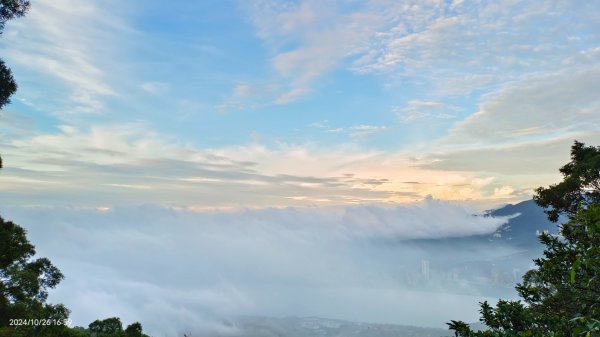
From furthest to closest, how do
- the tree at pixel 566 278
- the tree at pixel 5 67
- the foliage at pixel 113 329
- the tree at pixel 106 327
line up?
the tree at pixel 106 327 < the foliage at pixel 113 329 < the tree at pixel 5 67 < the tree at pixel 566 278

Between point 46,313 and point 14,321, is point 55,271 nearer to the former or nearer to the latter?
point 46,313

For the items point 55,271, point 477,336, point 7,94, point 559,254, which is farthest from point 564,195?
point 55,271

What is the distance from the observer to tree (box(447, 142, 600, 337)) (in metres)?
7.94

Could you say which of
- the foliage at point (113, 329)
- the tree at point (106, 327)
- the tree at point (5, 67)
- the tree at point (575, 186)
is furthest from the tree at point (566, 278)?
the tree at point (106, 327)

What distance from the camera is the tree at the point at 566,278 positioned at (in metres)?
7.94

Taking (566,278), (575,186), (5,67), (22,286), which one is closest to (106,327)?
(22,286)

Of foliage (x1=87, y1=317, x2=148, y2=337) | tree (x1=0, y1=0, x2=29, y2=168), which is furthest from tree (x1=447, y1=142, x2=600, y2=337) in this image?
foliage (x1=87, y1=317, x2=148, y2=337)

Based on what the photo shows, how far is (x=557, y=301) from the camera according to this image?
15281 mm

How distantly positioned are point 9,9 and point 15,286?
1938 centimetres

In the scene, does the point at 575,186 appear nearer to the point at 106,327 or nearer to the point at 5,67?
the point at 5,67
